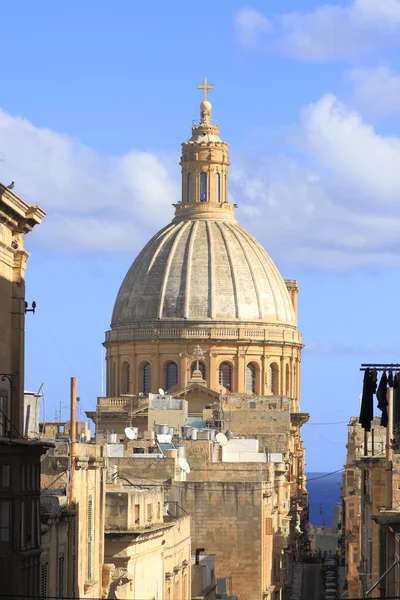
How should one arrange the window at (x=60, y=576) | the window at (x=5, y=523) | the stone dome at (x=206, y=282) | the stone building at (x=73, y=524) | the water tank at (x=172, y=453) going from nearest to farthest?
1. the window at (x=5, y=523)
2. the stone building at (x=73, y=524)
3. the window at (x=60, y=576)
4. the water tank at (x=172, y=453)
5. the stone dome at (x=206, y=282)

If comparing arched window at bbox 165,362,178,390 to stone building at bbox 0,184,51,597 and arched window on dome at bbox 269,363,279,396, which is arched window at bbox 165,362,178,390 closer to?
arched window on dome at bbox 269,363,279,396

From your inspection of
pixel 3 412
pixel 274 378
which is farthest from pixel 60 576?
pixel 274 378

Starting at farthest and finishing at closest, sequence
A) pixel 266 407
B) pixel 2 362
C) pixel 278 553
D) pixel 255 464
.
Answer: pixel 266 407
pixel 278 553
pixel 255 464
pixel 2 362

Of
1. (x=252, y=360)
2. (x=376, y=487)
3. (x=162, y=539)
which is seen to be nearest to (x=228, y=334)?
(x=252, y=360)

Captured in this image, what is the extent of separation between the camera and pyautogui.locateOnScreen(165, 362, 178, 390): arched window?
11238cm

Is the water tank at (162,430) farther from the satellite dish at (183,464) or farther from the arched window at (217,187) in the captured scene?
the arched window at (217,187)

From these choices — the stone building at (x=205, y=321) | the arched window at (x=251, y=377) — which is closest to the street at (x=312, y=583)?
the stone building at (x=205, y=321)

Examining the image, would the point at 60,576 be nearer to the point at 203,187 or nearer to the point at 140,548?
the point at 140,548

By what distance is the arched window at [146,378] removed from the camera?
371ft

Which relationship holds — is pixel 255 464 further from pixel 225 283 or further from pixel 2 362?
pixel 225 283

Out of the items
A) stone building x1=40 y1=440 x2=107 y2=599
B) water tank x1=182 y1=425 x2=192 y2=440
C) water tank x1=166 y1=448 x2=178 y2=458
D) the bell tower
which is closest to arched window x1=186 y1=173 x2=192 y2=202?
the bell tower

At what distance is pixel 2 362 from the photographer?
2964cm

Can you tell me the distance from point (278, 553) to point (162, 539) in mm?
25995

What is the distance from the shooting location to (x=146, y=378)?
11319 cm
